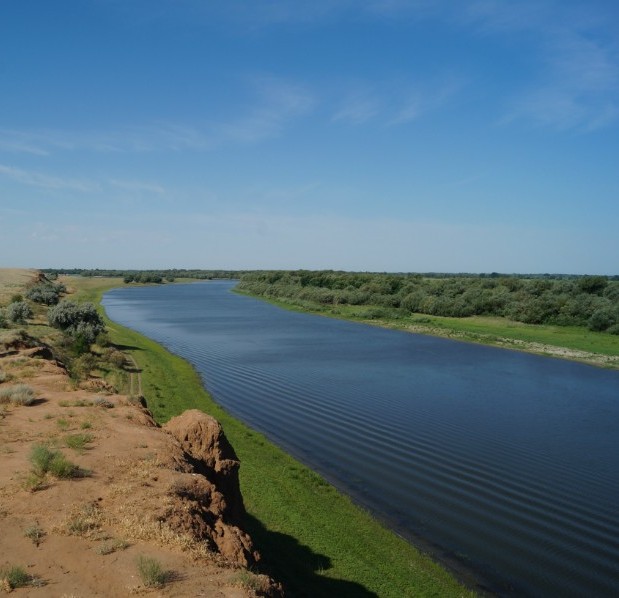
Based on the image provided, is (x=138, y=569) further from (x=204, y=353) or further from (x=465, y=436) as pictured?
(x=204, y=353)

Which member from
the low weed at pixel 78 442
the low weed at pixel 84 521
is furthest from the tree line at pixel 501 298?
the low weed at pixel 84 521

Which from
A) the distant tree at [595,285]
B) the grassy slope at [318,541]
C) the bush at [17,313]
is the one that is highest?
the distant tree at [595,285]

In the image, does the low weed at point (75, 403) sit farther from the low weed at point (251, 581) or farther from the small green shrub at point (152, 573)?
the low weed at point (251, 581)

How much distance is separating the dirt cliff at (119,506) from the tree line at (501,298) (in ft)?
187

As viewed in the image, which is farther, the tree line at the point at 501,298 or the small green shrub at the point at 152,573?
the tree line at the point at 501,298

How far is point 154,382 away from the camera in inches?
1129

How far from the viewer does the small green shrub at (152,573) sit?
6758 mm

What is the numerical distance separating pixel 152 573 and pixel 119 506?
97.3 inches

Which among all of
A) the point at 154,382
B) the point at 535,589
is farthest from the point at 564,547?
the point at 154,382

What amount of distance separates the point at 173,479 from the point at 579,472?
1582cm

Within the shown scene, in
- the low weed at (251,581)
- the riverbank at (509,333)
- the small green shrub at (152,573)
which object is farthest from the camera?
the riverbank at (509,333)

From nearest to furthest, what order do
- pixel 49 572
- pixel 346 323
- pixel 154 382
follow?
pixel 49 572 → pixel 154 382 → pixel 346 323

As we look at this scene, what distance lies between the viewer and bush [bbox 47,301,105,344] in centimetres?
3434

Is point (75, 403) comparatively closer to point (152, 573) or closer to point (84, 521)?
point (84, 521)
